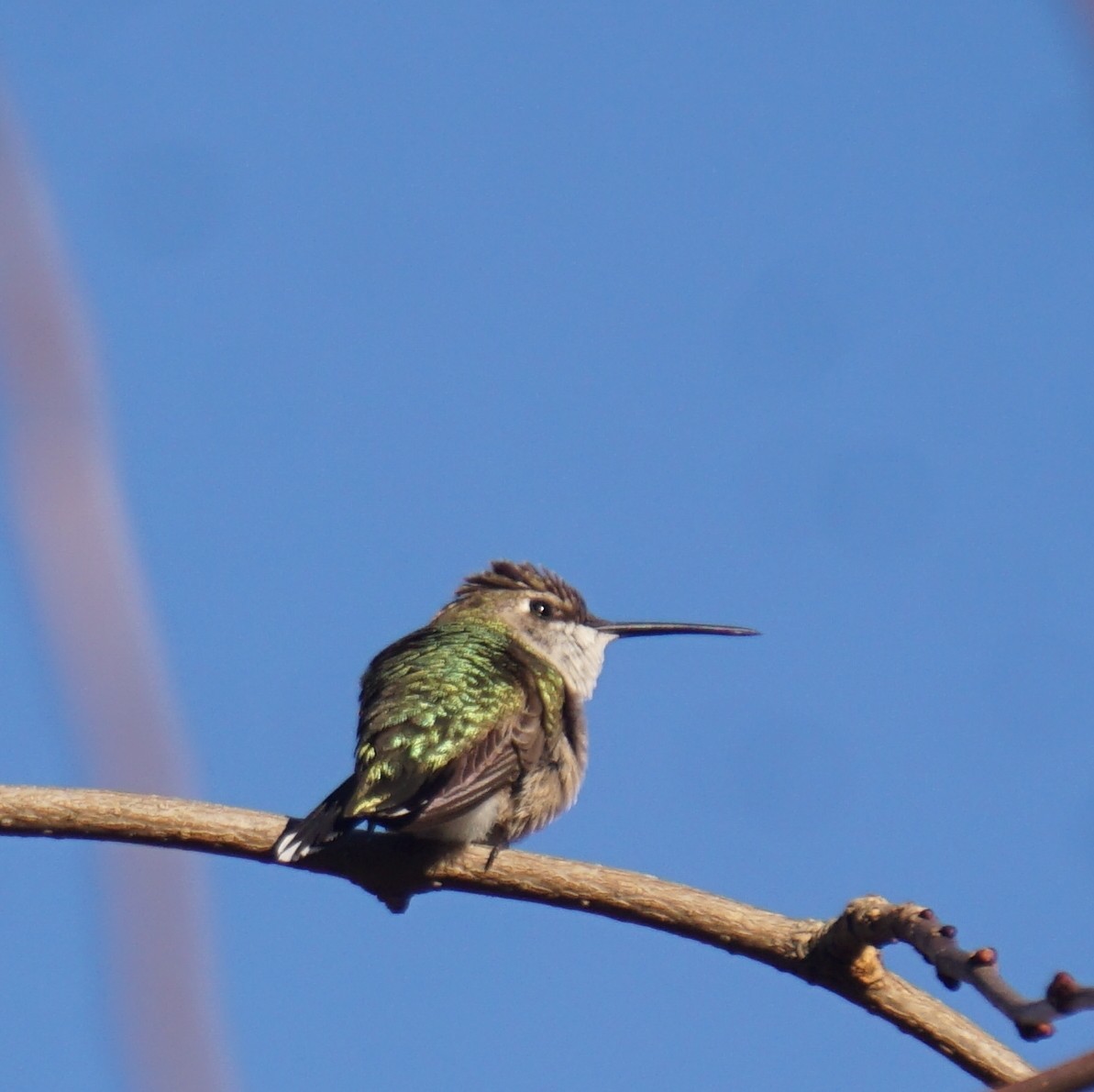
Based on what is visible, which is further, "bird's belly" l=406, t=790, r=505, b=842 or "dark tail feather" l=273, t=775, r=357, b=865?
"bird's belly" l=406, t=790, r=505, b=842

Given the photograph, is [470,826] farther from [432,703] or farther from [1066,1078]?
[1066,1078]

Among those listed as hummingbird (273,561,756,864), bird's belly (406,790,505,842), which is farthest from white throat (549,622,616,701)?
bird's belly (406,790,505,842)

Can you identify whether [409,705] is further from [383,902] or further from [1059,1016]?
[1059,1016]

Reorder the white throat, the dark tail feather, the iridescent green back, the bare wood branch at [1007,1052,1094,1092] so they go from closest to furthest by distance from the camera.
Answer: the bare wood branch at [1007,1052,1094,1092] → the dark tail feather → the iridescent green back → the white throat

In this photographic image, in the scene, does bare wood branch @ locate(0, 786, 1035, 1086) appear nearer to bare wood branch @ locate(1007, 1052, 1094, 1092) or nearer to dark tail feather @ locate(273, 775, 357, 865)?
dark tail feather @ locate(273, 775, 357, 865)

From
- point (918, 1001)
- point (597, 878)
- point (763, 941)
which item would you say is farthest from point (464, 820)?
point (918, 1001)
